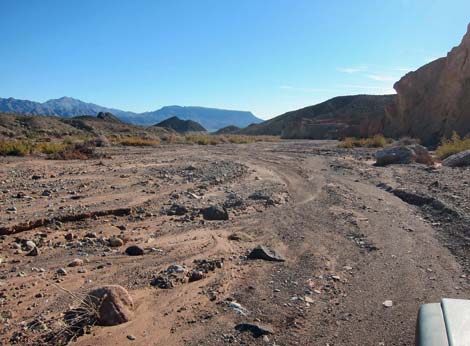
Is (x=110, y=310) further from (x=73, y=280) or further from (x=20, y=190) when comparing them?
(x=20, y=190)

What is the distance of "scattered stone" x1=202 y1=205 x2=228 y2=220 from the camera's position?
26.9ft

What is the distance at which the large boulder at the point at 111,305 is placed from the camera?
4.04 m

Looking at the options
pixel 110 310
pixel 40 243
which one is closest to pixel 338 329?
pixel 110 310

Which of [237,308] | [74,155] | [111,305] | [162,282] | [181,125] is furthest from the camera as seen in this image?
[181,125]

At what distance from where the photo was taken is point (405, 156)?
17.8 meters

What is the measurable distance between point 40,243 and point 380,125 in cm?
3996

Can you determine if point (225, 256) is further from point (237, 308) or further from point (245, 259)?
A: point (237, 308)

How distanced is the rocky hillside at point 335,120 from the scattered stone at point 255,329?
4051cm

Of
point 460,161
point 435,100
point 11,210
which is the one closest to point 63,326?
point 11,210

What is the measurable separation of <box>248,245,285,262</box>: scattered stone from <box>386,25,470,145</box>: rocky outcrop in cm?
2518

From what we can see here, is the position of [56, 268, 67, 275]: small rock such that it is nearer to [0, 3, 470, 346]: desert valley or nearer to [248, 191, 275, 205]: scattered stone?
[0, 3, 470, 346]: desert valley

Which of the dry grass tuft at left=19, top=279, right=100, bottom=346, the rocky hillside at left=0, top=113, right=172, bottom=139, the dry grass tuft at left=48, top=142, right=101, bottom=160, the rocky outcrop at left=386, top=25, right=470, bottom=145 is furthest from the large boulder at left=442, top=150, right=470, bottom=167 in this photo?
the rocky hillside at left=0, top=113, right=172, bottom=139

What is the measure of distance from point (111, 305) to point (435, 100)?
32386mm

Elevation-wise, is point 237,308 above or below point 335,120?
below
